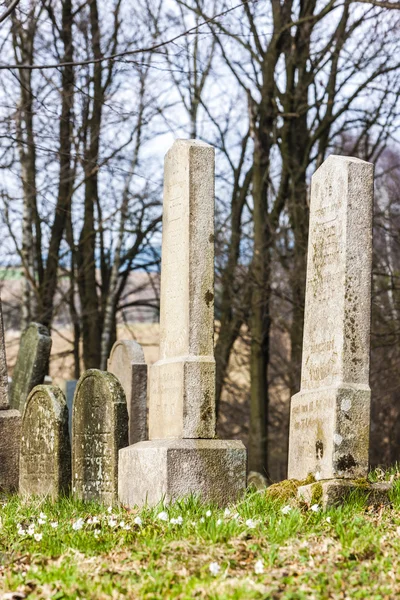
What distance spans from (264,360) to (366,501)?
37.1 feet

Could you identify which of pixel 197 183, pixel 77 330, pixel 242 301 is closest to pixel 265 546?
pixel 197 183

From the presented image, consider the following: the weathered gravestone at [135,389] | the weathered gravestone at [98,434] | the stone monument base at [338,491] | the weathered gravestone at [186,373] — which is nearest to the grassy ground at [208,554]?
the stone monument base at [338,491]

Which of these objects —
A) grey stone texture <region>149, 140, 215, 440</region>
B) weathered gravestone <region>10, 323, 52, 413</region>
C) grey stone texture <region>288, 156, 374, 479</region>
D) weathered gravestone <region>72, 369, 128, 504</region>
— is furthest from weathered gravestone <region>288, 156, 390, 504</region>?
weathered gravestone <region>10, 323, 52, 413</region>

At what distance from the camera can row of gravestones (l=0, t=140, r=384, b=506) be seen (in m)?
8.39

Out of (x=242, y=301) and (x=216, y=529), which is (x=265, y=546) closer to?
(x=216, y=529)

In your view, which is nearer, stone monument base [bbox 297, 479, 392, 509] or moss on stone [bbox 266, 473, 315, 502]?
stone monument base [bbox 297, 479, 392, 509]

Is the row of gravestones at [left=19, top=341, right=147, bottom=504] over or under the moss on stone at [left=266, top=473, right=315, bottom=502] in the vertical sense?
over

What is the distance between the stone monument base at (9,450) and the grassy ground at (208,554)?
312 cm

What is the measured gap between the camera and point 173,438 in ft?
28.7

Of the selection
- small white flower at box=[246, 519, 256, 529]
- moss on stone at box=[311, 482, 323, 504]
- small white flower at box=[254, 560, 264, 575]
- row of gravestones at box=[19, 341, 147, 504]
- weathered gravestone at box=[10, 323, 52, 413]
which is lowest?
small white flower at box=[254, 560, 264, 575]

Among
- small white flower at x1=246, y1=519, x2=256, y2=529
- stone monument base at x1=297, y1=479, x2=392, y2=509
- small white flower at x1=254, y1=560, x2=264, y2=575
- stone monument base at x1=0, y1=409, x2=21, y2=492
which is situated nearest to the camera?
small white flower at x1=254, y1=560, x2=264, y2=575

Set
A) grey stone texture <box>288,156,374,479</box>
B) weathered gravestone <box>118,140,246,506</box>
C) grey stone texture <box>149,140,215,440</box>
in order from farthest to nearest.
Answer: grey stone texture <box>149,140,215,440</box>, weathered gravestone <box>118,140,246,506</box>, grey stone texture <box>288,156,374,479</box>

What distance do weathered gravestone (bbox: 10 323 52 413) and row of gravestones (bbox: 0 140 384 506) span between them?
3306mm

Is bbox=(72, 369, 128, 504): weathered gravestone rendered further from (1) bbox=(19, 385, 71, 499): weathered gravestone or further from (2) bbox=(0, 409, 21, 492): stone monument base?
(2) bbox=(0, 409, 21, 492): stone monument base
